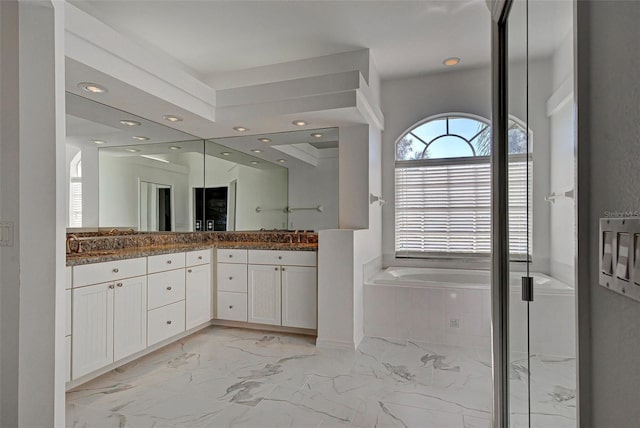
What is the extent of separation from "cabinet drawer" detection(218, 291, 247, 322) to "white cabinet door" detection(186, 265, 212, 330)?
0.40ft

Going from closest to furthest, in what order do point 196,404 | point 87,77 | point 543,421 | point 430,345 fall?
point 543,421, point 196,404, point 87,77, point 430,345

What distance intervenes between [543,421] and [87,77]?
293 cm

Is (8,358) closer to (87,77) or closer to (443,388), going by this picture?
(87,77)

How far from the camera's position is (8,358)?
1.57 m

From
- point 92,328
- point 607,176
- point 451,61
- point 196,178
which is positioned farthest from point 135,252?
point 451,61

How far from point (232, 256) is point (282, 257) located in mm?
581

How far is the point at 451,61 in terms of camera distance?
12.1 feet

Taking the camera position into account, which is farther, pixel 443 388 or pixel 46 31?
pixel 443 388

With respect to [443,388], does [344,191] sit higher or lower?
higher

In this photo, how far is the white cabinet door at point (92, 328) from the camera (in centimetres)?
229

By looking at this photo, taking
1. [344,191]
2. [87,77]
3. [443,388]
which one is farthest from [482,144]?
[87,77]

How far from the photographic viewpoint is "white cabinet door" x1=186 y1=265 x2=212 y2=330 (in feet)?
11.1

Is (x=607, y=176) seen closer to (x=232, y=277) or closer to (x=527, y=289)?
(x=527, y=289)

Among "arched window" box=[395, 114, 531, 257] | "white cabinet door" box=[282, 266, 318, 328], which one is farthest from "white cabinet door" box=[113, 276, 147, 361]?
"arched window" box=[395, 114, 531, 257]
